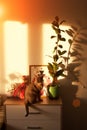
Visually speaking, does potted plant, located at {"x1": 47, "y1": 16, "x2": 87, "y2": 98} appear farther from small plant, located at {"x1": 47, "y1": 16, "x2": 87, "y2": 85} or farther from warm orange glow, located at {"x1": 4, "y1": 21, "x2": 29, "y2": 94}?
warm orange glow, located at {"x1": 4, "y1": 21, "x2": 29, "y2": 94}

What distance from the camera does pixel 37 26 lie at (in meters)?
3.26

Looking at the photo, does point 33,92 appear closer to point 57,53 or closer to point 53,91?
point 53,91

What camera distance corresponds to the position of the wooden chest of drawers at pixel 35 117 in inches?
115

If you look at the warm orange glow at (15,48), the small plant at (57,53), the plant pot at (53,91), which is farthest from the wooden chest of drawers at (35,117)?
the warm orange glow at (15,48)

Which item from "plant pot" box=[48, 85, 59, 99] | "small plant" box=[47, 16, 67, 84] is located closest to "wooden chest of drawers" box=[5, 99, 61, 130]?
"plant pot" box=[48, 85, 59, 99]

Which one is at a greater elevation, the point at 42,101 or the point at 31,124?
the point at 42,101

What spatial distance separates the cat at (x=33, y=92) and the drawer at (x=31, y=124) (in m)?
0.11

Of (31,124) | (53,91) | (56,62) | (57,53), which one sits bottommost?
(31,124)

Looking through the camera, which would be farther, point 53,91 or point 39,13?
point 39,13

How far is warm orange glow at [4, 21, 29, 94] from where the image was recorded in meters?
3.25

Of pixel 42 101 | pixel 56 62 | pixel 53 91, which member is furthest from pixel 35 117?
pixel 56 62

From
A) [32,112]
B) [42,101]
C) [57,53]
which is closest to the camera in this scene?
[32,112]

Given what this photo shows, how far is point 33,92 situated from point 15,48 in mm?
618

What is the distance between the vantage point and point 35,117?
2.92 m
